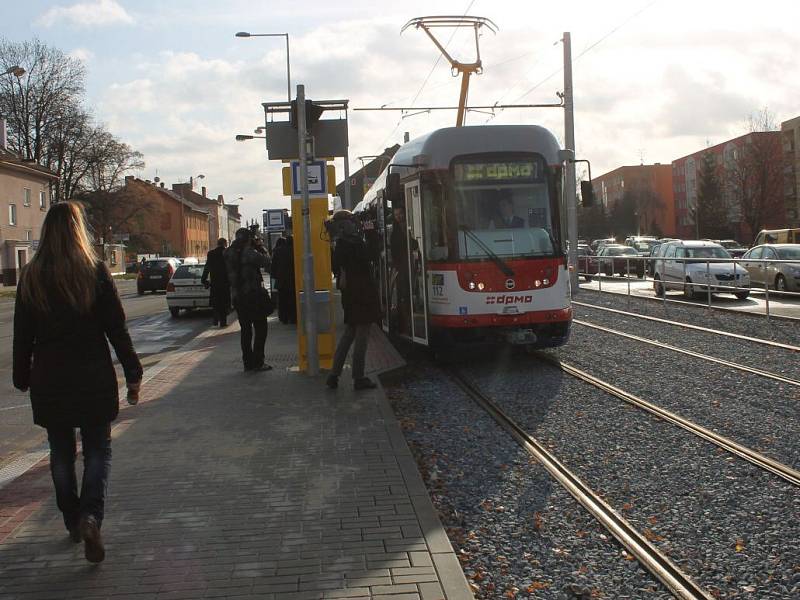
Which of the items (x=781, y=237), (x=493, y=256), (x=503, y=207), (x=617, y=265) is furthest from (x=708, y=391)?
(x=781, y=237)

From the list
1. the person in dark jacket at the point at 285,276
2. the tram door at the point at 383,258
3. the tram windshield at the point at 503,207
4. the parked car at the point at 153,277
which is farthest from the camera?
the parked car at the point at 153,277

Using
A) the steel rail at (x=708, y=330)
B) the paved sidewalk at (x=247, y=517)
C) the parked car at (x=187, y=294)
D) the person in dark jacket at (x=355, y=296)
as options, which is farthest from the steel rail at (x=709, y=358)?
the parked car at (x=187, y=294)

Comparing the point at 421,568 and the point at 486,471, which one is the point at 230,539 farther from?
the point at 486,471

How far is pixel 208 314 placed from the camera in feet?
82.5

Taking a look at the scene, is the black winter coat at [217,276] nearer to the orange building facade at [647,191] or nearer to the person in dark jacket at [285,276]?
the person in dark jacket at [285,276]

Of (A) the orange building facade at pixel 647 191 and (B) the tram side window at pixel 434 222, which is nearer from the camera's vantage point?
(B) the tram side window at pixel 434 222

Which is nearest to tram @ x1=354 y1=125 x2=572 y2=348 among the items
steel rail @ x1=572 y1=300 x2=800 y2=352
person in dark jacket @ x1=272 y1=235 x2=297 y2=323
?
steel rail @ x1=572 y1=300 x2=800 y2=352

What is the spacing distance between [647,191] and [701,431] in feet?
345

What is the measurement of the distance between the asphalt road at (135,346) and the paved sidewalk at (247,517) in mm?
935

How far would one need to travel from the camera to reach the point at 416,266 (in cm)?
1136

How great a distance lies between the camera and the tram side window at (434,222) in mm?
10867

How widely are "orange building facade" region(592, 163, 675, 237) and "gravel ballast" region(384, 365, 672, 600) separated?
325 feet

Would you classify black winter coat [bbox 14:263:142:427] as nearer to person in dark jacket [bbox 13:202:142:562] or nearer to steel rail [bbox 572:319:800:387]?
person in dark jacket [bbox 13:202:142:562]

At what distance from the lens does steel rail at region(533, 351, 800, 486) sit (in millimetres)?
5848
